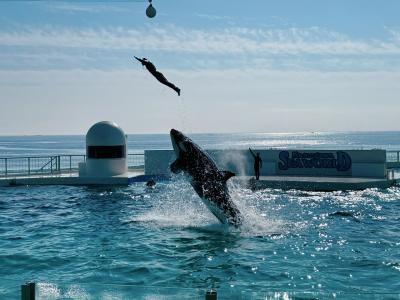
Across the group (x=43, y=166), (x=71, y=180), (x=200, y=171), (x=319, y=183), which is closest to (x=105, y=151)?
(x=71, y=180)

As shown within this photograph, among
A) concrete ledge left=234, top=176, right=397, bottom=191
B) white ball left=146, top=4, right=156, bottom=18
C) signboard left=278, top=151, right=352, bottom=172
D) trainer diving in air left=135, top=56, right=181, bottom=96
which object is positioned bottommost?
concrete ledge left=234, top=176, right=397, bottom=191

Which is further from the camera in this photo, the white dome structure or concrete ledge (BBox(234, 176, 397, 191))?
the white dome structure

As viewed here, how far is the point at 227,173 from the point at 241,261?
3.48 meters

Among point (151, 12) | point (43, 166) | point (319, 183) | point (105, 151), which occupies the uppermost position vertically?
point (151, 12)

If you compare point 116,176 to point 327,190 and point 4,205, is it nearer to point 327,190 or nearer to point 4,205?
point 4,205

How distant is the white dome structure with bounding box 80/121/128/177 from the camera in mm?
31922

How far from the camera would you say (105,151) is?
3197 cm

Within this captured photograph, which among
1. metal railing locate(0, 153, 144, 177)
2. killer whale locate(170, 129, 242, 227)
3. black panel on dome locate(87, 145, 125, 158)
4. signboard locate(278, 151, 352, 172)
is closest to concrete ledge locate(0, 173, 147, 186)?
metal railing locate(0, 153, 144, 177)

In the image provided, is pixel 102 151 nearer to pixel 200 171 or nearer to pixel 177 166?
pixel 177 166

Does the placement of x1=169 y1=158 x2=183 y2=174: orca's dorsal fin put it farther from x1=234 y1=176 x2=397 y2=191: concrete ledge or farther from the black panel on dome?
the black panel on dome

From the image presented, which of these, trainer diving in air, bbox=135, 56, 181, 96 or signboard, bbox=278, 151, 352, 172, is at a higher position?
trainer diving in air, bbox=135, 56, 181, 96

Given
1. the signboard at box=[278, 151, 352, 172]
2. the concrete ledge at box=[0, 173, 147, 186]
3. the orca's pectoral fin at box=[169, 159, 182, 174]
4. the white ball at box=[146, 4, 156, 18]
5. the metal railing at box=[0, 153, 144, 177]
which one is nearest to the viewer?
the white ball at box=[146, 4, 156, 18]

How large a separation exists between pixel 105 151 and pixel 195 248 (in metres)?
18.9

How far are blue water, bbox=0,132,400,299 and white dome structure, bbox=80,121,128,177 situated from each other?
7.88 m
